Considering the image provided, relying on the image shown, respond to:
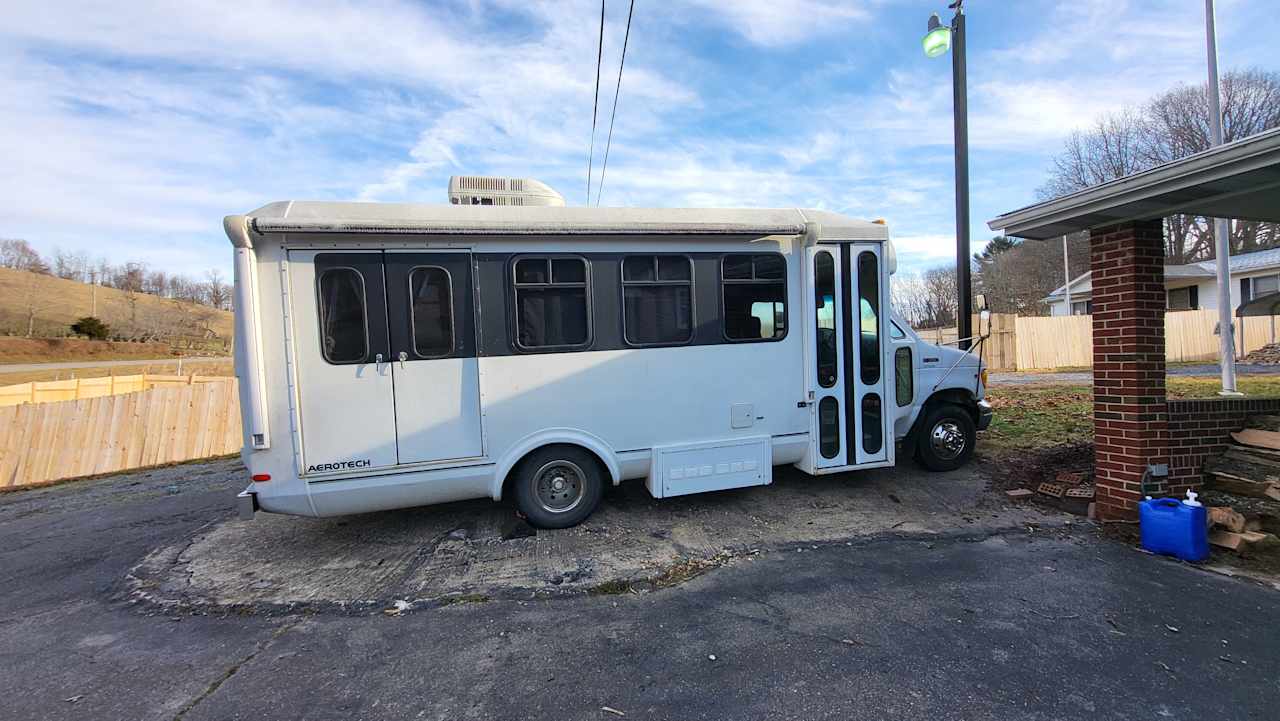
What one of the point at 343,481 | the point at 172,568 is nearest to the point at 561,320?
the point at 343,481

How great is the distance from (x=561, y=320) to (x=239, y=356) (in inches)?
92.3

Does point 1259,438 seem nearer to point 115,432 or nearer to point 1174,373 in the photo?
point 1174,373

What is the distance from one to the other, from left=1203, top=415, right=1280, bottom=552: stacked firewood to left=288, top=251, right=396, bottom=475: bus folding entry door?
242 inches

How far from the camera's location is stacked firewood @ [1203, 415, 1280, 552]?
13.2 feet

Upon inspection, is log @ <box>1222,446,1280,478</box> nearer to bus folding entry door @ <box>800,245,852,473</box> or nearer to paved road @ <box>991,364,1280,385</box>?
bus folding entry door @ <box>800,245,852,473</box>

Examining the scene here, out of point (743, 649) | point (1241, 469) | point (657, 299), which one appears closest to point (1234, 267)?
point (1241, 469)

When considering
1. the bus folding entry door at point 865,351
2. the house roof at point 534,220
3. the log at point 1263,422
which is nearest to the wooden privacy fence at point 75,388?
the house roof at point 534,220

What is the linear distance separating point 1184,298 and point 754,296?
3153cm

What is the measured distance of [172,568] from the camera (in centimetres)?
450

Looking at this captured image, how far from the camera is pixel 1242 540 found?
3945 mm

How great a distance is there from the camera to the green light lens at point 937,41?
24.4 ft

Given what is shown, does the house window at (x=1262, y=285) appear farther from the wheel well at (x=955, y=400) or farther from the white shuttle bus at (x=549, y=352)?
the white shuttle bus at (x=549, y=352)

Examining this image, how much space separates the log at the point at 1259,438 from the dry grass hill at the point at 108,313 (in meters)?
65.0

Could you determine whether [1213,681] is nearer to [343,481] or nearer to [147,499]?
[343,481]
